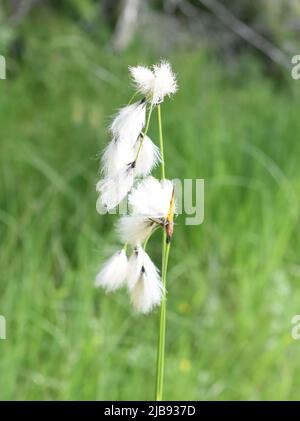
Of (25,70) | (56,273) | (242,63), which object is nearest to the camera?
(56,273)

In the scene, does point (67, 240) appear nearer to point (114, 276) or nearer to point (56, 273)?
point (56, 273)

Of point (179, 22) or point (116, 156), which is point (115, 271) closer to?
point (116, 156)

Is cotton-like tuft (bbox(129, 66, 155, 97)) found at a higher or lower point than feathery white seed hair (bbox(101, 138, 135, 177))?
higher

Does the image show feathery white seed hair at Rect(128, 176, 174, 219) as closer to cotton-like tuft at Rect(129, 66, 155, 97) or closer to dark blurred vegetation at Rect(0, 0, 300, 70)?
cotton-like tuft at Rect(129, 66, 155, 97)

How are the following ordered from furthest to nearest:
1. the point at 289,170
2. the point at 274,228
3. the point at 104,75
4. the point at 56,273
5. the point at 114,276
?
the point at 104,75, the point at 289,170, the point at 274,228, the point at 56,273, the point at 114,276

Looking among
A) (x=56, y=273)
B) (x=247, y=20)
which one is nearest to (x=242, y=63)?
(x=247, y=20)

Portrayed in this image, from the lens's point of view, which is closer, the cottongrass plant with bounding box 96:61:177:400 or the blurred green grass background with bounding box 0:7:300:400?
the cottongrass plant with bounding box 96:61:177:400

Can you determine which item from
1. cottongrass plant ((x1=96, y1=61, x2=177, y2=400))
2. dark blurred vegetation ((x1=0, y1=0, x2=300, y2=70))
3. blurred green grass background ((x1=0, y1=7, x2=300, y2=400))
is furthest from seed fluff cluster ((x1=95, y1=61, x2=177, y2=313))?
dark blurred vegetation ((x1=0, y1=0, x2=300, y2=70))
